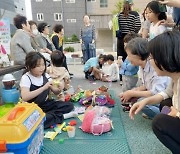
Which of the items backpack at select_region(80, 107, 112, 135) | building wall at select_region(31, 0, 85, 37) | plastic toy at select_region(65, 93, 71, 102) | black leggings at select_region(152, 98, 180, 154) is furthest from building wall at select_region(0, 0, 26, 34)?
building wall at select_region(31, 0, 85, 37)

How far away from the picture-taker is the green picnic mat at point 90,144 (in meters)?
1.62

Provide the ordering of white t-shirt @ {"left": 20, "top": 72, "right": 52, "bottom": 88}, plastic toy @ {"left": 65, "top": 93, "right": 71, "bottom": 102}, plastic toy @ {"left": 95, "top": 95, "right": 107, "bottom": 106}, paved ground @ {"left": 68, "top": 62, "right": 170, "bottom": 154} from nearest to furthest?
paved ground @ {"left": 68, "top": 62, "right": 170, "bottom": 154} < white t-shirt @ {"left": 20, "top": 72, "right": 52, "bottom": 88} < plastic toy @ {"left": 95, "top": 95, "right": 107, "bottom": 106} < plastic toy @ {"left": 65, "top": 93, "right": 71, "bottom": 102}

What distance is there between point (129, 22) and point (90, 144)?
2.30m

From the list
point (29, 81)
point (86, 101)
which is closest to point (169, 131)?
point (29, 81)

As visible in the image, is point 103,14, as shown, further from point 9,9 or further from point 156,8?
point 156,8

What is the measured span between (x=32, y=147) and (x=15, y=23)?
2341mm

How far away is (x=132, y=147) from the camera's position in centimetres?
166

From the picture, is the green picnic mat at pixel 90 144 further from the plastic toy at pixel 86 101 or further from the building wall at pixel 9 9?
the building wall at pixel 9 9

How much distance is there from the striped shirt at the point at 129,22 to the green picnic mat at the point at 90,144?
197 centimetres

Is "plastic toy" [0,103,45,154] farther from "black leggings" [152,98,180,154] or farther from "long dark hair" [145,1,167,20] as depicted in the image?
"long dark hair" [145,1,167,20]

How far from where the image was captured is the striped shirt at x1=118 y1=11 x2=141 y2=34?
344cm

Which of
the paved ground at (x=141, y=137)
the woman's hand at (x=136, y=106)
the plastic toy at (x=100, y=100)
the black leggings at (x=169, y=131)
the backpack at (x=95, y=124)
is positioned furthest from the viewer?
the plastic toy at (x=100, y=100)

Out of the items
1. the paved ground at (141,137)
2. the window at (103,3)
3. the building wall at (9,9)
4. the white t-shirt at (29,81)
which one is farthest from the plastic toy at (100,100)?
the window at (103,3)

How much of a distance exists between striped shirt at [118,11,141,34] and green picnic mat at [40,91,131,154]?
1974mm
